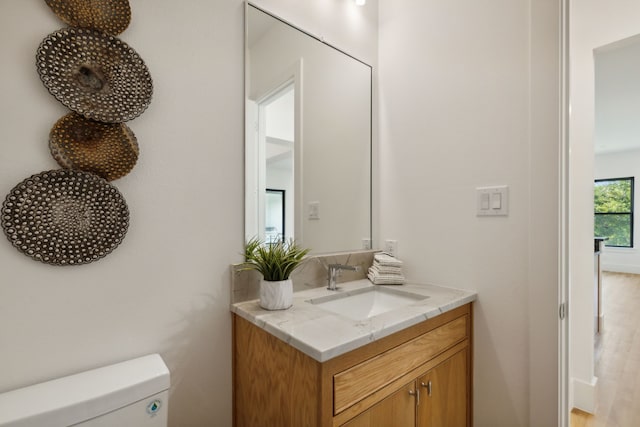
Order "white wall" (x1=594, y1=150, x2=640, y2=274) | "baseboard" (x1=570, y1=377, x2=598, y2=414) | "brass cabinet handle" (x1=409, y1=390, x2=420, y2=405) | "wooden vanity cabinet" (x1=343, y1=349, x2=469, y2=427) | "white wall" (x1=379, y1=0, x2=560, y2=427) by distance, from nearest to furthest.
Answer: "wooden vanity cabinet" (x1=343, y1=349, x2=469, y2=427), "brass cabinet handle" (x1=409, y1=390, x2=420, y2=405), "white wall" (x1=379, y1=0, x2=560, y2=427), "baseboard" (x1=570, y1=377, x2=598, y2=414), "white wall" (x1=594, y1=150, x2=640, y2=274)

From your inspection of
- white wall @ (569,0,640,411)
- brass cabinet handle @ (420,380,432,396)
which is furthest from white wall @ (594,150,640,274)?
brass cabinet handle @ (420,380,432,396)

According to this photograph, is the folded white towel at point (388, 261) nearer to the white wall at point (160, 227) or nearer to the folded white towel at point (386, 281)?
the folded white towel at point (386, 281)

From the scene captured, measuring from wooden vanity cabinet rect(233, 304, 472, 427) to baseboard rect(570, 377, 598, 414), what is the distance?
101cm

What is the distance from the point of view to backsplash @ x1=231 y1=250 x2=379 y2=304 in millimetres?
1220

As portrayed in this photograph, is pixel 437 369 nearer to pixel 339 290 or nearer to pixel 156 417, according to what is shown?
pixel 339 290

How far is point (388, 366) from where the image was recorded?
0.98 meters

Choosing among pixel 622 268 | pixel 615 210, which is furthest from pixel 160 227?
pixel 622 268

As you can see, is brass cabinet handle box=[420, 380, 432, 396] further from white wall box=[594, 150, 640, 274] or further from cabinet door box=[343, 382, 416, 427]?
white wall box=[594, 150, 640, 274]

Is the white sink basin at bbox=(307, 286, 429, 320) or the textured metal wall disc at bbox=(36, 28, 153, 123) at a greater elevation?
the textured metal wall disc at bbox=(36, 28, 153, 123)

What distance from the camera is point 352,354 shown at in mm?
875

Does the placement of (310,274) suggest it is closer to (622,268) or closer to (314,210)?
(314,210)

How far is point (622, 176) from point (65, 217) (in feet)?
29.5

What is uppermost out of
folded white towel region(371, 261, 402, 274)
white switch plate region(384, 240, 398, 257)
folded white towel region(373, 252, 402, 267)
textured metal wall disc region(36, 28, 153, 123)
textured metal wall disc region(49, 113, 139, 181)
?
textured metal wall disc region(36, 28, 153, 123)

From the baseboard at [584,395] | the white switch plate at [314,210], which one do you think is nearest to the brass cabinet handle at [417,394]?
the white switch plate at [314,210]
